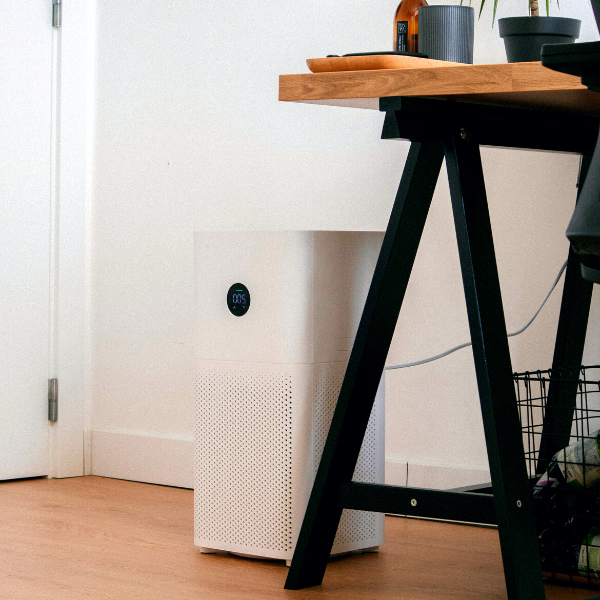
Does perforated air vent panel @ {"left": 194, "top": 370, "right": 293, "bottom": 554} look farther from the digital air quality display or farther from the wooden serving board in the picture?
the wooden serving board

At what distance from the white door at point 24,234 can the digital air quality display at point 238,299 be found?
101 cm

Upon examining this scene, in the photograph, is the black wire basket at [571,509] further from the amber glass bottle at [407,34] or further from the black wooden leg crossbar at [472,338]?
the amber glass bottle at [407,34]

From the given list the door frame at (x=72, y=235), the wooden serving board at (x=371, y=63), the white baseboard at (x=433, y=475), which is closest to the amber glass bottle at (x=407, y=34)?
the wooden serving board at (x=371, y=63)

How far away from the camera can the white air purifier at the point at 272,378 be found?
5.98ft

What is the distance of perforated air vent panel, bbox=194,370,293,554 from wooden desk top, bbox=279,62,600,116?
0.54 m

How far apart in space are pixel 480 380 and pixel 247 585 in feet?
1.85

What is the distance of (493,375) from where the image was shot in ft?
4.91

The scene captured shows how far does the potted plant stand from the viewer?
1.69 meters

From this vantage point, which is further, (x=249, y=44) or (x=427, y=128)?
(x=249, y=44)

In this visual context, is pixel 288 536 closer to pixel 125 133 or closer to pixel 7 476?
pixel 7 476

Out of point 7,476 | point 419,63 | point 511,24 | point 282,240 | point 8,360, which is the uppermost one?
point 511,24

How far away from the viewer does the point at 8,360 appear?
267cm

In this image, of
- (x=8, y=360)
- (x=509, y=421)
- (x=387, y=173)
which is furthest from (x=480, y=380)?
(x=8, y=360)

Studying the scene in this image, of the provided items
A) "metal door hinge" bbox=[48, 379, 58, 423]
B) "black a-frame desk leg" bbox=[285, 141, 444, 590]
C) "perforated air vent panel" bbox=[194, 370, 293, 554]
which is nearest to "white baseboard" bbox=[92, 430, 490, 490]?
"metal door hinge" bbox=[48, 379, 58, 423]
